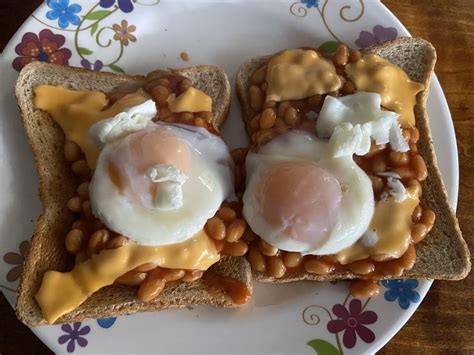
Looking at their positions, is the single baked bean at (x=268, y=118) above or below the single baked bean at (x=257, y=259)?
above

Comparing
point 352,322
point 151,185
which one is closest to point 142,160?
point 151,185

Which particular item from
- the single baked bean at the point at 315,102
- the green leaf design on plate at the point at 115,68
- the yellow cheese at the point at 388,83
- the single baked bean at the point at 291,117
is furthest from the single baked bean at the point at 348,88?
the green leaf design on plate at the point at 115,68

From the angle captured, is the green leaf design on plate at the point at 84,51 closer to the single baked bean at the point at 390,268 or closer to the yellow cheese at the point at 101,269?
the yellow cheese at the point at 101,269

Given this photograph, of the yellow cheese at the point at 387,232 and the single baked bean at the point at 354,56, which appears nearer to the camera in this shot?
the yellow cheese at the point at 387,232

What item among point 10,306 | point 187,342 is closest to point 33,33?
point 10,306

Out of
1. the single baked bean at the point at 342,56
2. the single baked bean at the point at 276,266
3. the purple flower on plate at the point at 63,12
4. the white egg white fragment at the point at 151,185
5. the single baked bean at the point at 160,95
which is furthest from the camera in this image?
the purple flower on plate at the point at 63,12

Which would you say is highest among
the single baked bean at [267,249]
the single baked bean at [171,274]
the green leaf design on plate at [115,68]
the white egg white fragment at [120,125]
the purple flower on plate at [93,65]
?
the purple flower on plate at [93,65]

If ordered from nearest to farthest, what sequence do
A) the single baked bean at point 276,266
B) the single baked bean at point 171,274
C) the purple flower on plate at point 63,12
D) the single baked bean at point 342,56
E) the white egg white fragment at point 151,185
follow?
1. the white egg white fragment at point 151,185
2. the single baked bean at point 171,274
3. the single baked bean at point 276,266
4. the single baked bean at point 342,56
5. the purple flower on plate at point 63,12
